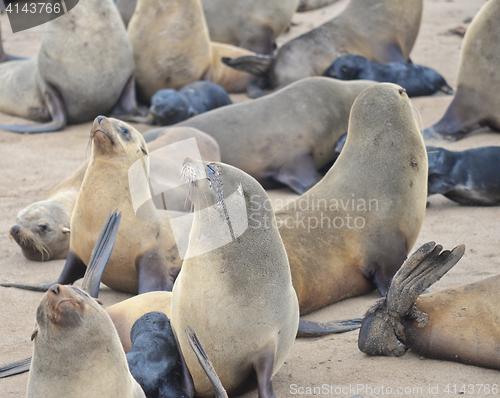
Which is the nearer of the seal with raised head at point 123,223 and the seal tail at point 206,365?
the seal tail at point 206,365

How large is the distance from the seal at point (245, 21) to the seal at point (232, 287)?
6.60m

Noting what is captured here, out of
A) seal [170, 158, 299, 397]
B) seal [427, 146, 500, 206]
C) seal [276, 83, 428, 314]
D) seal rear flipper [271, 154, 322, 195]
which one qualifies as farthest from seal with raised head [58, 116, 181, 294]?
seal [427, 146, 500, 206]

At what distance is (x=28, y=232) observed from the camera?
3.96 m

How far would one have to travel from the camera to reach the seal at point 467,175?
175 inches

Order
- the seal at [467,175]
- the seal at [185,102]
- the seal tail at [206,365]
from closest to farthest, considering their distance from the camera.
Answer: the seal tail at [206,365] < the seal at [467,175] < the seal at [185,102]

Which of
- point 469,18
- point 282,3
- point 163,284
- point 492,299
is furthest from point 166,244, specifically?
point 469,18

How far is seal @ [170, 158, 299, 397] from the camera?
235 cm

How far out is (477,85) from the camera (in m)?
5.89

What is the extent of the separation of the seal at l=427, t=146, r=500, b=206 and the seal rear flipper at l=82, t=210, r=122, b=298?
2.51 m

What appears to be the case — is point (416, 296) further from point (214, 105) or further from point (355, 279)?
point (214, 105)

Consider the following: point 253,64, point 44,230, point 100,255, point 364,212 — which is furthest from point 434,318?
point 253,64

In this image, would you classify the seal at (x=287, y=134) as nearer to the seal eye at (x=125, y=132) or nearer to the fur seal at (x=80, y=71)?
the fur seal at (x=80, y=71)

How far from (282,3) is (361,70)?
97.5 inches

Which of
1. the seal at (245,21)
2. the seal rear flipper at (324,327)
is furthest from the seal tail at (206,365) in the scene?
the seal at (245,21)
